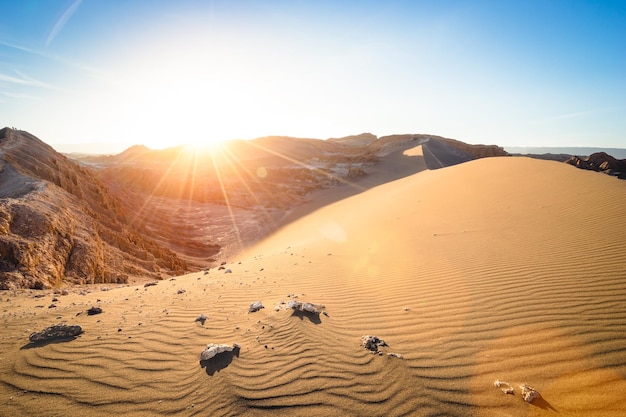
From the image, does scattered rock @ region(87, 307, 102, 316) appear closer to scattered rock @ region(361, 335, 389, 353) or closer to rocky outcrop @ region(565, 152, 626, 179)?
scattered rock @ region(361, 335, 389, 353)

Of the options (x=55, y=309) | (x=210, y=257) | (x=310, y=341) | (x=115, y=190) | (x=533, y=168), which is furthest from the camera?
(x=115, y=190)

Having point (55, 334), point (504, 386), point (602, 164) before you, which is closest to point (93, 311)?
point (55, 334)

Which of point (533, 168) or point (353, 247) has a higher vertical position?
point (533, 168)

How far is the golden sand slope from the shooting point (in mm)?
2441

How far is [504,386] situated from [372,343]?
4.01ft

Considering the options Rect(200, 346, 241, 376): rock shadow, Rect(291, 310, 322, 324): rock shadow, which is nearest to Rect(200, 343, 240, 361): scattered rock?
Rect(200, 346, 241, 376): rock shadow

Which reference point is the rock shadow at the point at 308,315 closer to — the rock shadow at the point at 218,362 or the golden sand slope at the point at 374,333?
the golden sand slope at the point at 374,333

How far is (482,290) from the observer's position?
4.40 metres

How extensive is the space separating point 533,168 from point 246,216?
56.0 feet

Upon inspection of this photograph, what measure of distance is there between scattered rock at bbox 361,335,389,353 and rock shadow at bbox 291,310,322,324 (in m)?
0.75

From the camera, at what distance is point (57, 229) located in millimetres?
7188

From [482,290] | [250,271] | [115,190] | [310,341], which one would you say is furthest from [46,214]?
[115,190]

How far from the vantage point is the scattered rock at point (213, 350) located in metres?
2.96

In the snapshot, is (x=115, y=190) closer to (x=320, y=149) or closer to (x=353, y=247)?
(x=353, y=247)
